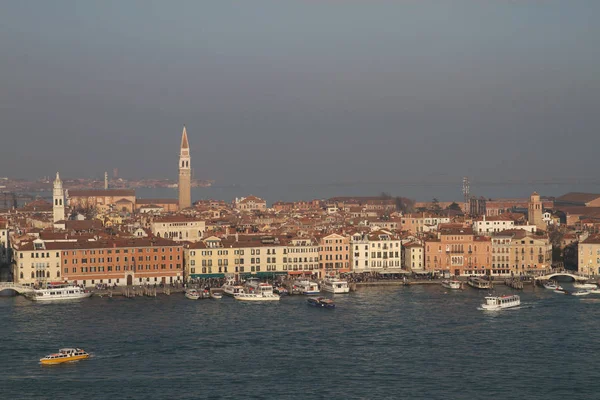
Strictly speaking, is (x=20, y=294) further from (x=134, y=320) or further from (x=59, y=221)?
(x=59, y=221)

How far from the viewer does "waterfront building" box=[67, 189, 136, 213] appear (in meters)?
69.1

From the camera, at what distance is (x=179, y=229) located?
40.0m

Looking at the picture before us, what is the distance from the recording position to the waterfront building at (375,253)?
32812mm

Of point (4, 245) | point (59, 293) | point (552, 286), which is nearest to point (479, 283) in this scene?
point (552, 286)

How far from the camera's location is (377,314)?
24.5m

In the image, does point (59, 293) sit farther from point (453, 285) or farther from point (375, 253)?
point (453, 285)

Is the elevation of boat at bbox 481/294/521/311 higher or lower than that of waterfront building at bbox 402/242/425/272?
lower

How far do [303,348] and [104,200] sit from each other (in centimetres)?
5415

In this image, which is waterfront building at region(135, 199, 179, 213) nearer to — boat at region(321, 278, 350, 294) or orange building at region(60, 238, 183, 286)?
orange building at region(60, 238, 183, 286)

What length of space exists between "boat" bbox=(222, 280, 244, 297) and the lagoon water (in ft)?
1.78

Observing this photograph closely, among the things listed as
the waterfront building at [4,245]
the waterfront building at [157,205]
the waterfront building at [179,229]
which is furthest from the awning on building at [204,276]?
the waterfront building at [157,205]

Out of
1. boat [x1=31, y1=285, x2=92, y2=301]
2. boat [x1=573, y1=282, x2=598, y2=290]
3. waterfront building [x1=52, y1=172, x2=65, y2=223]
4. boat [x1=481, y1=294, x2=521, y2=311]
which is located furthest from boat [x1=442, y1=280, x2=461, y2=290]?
waterfront building [x1=52, y1=172, x2=65, y2=223]

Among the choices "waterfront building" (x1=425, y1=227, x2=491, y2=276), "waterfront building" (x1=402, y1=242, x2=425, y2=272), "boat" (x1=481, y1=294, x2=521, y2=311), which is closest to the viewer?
"boat" (x1=481, y1=294, x2=521, y2=311)

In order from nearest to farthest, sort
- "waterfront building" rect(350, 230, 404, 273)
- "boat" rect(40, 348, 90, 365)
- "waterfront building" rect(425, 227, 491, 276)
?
"boat" rect(40, 348, 90, 365) → "waterfront building" rect(425, 227, 491, 276) → "waterfront building" rect(350, 230, 404, 273)
